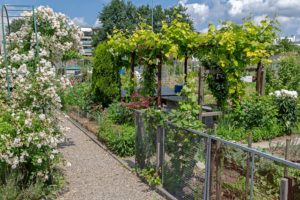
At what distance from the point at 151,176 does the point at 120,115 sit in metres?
3.11

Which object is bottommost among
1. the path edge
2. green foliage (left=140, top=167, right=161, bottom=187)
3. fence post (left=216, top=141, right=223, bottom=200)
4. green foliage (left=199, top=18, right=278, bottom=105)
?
the path edge

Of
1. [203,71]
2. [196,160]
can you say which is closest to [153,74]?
[203,71]

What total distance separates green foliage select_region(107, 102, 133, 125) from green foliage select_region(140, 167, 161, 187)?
2.55 meters

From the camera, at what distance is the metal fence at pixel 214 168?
3520mm

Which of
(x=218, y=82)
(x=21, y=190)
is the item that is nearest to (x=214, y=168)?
(x=21, y=190)

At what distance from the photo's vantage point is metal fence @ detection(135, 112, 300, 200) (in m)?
3.52

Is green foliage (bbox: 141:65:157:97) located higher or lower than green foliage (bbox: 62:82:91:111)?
higher

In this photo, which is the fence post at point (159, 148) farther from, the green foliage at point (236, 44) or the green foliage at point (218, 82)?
the green foliage at point (218, 82)

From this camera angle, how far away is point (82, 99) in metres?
11.9

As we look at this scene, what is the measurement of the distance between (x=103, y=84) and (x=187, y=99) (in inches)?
203

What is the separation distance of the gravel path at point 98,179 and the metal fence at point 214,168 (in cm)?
50

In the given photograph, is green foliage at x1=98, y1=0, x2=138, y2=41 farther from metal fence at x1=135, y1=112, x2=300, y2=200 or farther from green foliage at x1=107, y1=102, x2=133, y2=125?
metal fence at x1=135, y1=112, x2=300, y2=200

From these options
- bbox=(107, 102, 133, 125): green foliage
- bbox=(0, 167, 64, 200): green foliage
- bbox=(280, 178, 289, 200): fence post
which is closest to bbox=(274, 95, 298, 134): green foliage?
bbox=(107, 102, 133, 125): green foliage

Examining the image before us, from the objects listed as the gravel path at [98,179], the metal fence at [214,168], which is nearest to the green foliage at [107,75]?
the gravel path at [98,179]
